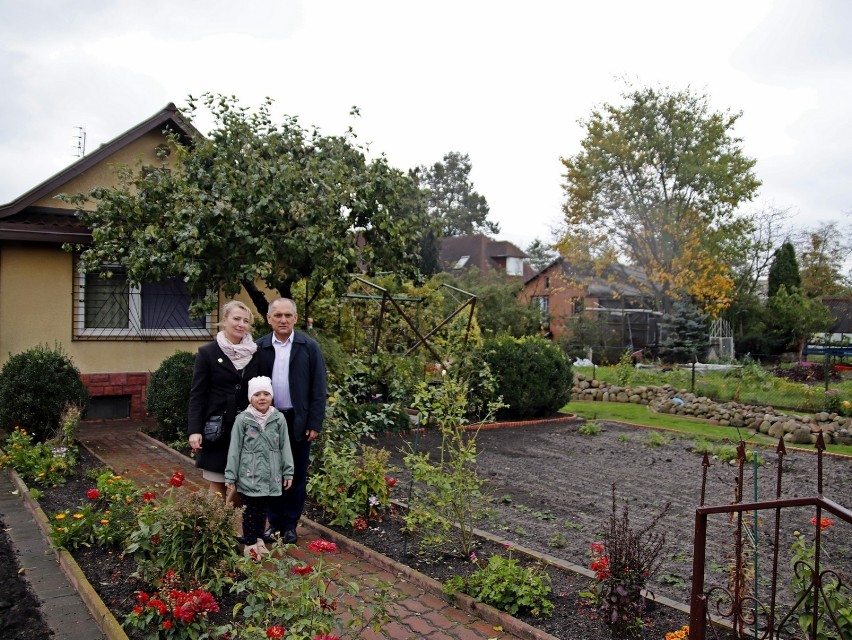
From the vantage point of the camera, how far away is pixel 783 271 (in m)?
32.1

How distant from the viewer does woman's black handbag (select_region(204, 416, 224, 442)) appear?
454 centimetres

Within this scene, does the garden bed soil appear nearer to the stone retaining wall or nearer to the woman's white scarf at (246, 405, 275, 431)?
the woman's white scarf at (246, 405, 275, 431)

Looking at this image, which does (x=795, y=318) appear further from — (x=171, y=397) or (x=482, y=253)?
(x=171, y=397)

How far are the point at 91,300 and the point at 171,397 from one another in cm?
273

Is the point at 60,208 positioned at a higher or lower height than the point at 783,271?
lower

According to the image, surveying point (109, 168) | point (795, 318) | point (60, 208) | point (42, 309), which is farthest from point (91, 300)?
point (795, 318)

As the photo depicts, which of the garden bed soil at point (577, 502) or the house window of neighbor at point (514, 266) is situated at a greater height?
the house window of neighbor at point (514, 266)

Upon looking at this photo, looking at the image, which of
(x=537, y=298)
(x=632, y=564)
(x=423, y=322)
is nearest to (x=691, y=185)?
(x=537, y=298)

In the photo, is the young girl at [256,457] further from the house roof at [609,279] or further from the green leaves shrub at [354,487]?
the house roof at [609,279]

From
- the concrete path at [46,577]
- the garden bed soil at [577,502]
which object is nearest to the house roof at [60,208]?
the garden bed soil at [577,502]

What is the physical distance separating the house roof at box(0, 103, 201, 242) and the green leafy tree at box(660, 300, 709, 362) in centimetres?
2065

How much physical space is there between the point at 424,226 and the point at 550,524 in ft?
17.8

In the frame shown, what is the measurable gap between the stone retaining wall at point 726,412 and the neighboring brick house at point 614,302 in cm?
1217

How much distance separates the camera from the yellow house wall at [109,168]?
10.6 meters
